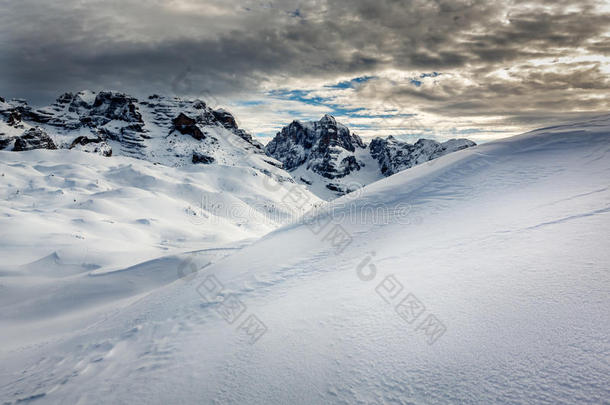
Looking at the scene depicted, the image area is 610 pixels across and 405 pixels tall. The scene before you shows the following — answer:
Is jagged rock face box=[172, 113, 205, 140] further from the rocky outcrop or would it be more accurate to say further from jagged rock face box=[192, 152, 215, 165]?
jagged rock face box=[192, 152, 215, 165]

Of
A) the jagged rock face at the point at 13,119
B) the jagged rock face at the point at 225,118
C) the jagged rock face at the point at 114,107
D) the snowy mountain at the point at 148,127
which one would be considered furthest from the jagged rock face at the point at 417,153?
the jagged rock face at the point at 13,119

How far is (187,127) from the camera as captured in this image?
108 m

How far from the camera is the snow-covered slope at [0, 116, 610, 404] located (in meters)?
2.29

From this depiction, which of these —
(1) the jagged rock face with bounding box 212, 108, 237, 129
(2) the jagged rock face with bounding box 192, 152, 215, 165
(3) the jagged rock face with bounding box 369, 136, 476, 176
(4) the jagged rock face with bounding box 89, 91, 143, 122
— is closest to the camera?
(2) the jagged rock face with bounding box 192, 152, 215, 165

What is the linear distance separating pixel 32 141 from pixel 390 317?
269 feet

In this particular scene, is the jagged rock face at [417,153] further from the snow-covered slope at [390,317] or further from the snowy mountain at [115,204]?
the snow-covered slope at [390,317]

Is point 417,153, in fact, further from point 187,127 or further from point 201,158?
point 201,158

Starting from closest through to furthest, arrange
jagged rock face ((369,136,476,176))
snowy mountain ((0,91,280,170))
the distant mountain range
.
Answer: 1. the distant mountain range
2. snowy mountain ((0,91,280,170))
3. jagged rock face ((369,136,476,176))

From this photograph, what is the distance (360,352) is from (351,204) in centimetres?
469

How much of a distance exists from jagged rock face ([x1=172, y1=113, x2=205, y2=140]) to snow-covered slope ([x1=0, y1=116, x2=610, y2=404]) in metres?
109

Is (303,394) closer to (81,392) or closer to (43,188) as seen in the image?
(81,392)

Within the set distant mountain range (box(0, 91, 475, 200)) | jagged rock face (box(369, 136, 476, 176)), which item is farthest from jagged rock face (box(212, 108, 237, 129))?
jagged rock face (box(369, 136, 476, 176))

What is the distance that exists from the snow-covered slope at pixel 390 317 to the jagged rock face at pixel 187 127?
10909 centimetres

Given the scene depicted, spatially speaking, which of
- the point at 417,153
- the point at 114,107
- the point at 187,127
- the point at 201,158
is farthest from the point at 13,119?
the point at 417,153
